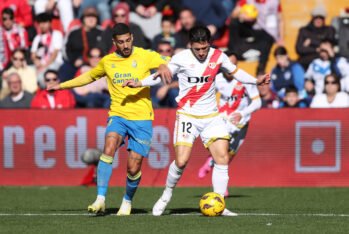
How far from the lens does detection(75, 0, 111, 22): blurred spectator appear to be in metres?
20.8

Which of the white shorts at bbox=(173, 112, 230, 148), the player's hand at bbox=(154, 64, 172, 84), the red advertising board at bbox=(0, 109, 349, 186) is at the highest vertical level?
the player's hand at bbox=(154, 64, 172, 84)

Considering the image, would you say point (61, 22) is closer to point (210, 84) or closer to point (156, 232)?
point (210, 84)

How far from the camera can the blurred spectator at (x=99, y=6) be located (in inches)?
819

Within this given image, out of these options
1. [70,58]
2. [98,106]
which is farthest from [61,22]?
[98,106]

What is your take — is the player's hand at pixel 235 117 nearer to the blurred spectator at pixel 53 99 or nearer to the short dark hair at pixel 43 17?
the blurred spectator at pixel 53 99

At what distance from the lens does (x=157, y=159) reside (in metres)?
18.2

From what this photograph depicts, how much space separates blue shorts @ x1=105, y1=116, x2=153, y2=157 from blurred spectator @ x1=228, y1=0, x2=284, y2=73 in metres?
7.33

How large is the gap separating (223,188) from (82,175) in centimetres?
646

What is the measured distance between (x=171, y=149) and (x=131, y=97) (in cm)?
554

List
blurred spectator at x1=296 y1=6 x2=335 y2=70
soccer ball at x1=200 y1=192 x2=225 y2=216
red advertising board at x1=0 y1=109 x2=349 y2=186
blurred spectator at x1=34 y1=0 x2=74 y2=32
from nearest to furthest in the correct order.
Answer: soccer ball at x1=200 y1=192 x2=225 y2=216
red advertising board at x1=0 y1=109 x2=349 y2=186
blurred spectator at x1=296 y1=6 x2=335 y2=70
blurred spectator at x1=34 y1=0 x2=74 y2=32

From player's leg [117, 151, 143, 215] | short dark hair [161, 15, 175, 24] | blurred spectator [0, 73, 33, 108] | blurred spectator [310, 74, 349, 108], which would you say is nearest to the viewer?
player's leg [117, 151, 143, 215]

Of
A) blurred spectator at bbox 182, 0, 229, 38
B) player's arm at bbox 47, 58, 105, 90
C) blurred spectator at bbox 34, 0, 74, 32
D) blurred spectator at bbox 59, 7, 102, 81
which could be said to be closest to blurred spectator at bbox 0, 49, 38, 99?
blurred spectator at bbox 59, 7, 102, 81

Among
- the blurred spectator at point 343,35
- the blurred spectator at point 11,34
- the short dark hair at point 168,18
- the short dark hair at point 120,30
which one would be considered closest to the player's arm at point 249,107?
the short dark hair at point 120,30

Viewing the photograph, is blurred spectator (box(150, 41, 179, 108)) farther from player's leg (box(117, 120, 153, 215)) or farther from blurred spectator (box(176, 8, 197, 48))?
player's leg (box(117, 120, 153, 215))
